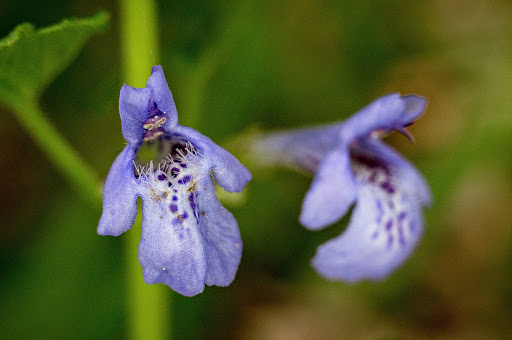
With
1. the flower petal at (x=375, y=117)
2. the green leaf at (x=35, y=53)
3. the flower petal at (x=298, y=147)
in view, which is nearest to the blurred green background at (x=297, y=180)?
the flower petal at (x=298, y=147)

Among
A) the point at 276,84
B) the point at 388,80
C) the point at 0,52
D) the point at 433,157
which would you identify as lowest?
the point at 0,52

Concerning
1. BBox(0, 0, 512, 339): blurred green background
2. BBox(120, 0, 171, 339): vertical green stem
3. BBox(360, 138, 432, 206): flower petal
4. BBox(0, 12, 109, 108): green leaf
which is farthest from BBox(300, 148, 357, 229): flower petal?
BBox(0, 0, 512, 339): blurred green background

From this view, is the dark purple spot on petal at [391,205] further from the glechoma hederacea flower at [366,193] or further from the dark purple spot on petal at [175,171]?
the dark purple spot on petal at [175,171]

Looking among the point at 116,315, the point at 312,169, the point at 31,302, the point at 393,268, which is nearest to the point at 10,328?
the point at 31,302

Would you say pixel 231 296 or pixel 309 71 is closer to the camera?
pixel 231 296

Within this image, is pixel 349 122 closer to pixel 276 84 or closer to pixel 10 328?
pixel 276 84

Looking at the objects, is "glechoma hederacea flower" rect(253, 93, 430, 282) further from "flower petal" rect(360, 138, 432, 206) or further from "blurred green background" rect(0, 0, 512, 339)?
"blurred green background" rect(0, 0, 512, 339)
